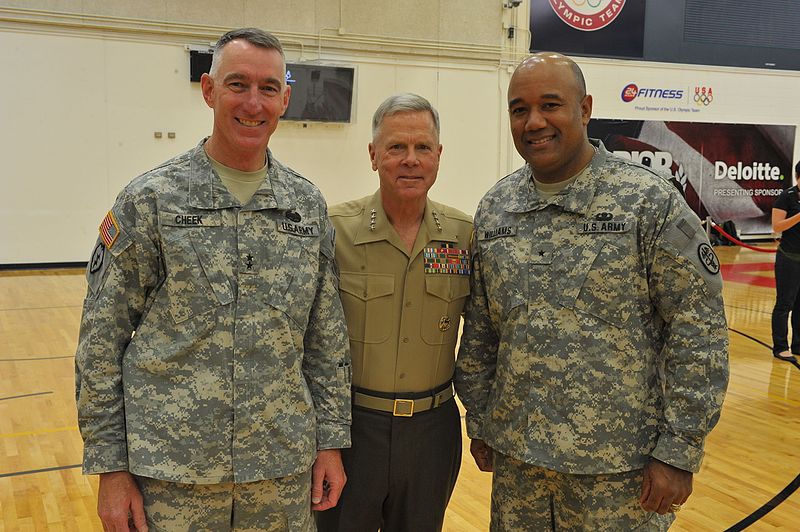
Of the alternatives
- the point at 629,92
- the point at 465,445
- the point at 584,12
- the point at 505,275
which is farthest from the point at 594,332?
the point at 629,92

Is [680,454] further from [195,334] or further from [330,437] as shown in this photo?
[195,334]

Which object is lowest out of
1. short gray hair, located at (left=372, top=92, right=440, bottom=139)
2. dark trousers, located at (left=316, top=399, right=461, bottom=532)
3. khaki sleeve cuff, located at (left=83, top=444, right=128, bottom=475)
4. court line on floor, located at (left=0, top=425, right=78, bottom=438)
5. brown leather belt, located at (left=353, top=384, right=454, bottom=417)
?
court line on floor, located at (left=0, top=425, right=78, bottom=438)

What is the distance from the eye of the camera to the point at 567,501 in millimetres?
2225

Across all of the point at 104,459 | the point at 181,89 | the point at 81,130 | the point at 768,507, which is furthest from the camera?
the point at 181,89

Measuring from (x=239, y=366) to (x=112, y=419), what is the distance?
14.2 inches

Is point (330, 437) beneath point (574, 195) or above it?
beneath

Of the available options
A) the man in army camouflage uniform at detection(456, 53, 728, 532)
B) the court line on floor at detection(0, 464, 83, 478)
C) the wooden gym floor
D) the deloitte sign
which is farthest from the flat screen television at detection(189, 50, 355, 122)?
the man in army camouflage uniform at detection(456, 53, 728, 532)

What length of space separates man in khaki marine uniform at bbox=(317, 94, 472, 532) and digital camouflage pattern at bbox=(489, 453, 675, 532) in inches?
10.0

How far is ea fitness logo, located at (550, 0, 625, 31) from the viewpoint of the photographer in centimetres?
1570

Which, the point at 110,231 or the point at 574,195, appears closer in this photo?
the point at 110,231

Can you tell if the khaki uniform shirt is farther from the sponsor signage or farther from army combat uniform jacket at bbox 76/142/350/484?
the sponsor signage

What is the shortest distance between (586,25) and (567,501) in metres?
15.3

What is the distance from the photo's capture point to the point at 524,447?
224 centimetres

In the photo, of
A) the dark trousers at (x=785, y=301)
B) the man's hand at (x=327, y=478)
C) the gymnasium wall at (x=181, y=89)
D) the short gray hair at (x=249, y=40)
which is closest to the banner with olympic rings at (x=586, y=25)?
the gymnasium wall at (x=181, y=89)
